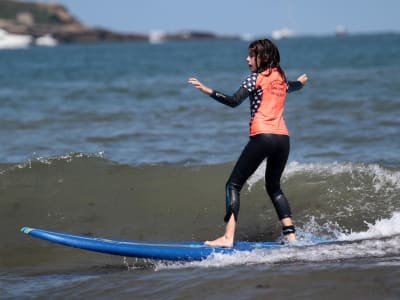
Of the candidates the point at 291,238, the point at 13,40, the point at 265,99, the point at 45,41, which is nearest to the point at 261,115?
the point at 265,99

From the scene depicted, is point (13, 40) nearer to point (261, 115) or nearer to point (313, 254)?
point (261, 115)

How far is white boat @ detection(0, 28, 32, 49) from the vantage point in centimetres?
13309

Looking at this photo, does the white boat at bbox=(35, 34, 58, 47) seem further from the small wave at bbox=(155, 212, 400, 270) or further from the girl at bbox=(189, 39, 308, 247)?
the small wave at bbox=(155, 212, 400, 270)

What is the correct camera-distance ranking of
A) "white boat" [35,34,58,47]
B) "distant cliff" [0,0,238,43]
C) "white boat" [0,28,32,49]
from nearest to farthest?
"white boat" [0,28,32,49] < "white boat" [35,34,58,47] < "distant cliff" [0,0,238,43]

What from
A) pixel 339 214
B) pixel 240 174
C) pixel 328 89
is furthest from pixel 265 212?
pixel 328 89

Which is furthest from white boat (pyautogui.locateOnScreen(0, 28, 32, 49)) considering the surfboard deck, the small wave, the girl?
the small wave

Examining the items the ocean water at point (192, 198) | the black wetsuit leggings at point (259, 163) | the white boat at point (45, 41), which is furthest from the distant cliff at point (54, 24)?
the black wetsuit leggings at point (259, 163)

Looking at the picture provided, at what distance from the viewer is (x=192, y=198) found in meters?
9.12

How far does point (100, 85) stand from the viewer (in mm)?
26984

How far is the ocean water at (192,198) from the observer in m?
5.94

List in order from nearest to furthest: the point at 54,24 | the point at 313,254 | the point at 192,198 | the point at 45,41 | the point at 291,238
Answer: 1. the point at 313,254
2. the point at 291,238
3. the point at 192,198
4. the point at 45,41
5. the point at 54,24

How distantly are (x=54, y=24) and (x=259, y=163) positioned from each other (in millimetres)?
189296

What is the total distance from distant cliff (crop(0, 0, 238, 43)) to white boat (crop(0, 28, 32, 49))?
9.71m

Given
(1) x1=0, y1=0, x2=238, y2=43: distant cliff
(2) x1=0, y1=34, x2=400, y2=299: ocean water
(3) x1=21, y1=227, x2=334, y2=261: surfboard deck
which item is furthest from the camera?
(1) x1=0, y1=0, x2=238, y2=43: distant cliff
